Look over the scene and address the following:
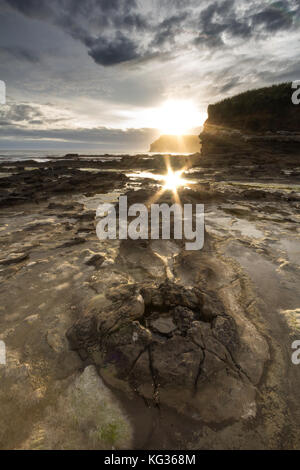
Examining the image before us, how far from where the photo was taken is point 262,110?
27203mm

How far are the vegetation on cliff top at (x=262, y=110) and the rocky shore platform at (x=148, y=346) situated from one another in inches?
1103

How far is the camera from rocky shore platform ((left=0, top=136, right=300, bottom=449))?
5.40ft

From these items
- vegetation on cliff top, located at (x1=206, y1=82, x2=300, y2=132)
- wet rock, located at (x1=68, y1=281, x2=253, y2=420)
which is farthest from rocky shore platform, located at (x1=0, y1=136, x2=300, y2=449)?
vegetation on cliff top, located at (x1=206, y1=82, x2=300, y2=132)

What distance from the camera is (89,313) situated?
2.62 m

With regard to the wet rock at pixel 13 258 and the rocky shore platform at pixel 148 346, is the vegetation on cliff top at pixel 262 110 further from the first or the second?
the wet rock at pixel 13 258

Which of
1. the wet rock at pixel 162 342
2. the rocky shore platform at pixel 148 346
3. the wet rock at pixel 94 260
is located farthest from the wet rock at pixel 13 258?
the wet rock at pixel 162 342

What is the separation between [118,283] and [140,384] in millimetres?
1712

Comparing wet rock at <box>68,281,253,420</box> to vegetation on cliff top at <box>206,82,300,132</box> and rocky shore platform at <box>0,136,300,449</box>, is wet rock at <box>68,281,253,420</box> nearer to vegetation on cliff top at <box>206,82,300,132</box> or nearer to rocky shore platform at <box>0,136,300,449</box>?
rocky shore platform at <box>0,136,300,449</box>

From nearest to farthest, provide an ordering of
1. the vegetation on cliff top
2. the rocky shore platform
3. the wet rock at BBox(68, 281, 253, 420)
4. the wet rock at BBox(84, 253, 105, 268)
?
the rocky shore platform → the wet rock at BBox(68, 281, 253, 420) → the wet rock at BBox(84, 253, 105, 268) → the vegetation on cliff top

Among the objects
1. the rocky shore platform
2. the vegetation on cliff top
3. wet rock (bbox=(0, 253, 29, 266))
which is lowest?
the rocky shore platform

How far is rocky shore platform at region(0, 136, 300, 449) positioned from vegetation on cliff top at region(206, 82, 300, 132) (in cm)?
2803

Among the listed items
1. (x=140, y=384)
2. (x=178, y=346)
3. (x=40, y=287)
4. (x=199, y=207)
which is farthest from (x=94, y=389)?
(x=199, y=207)

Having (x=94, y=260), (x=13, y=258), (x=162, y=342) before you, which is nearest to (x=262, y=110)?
(x=94, y=260)
